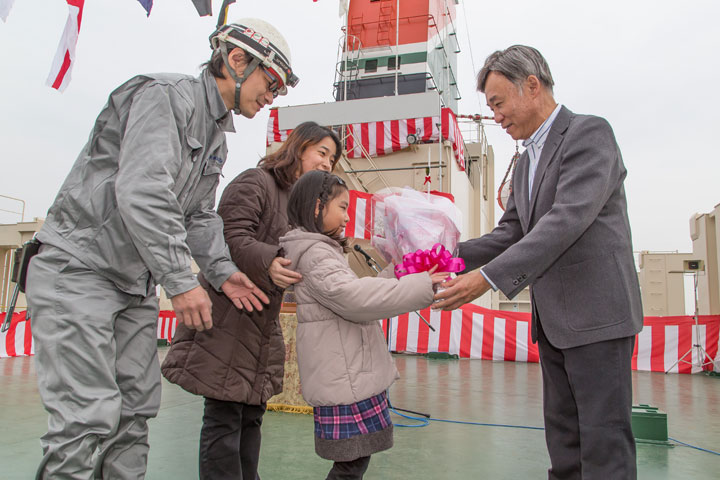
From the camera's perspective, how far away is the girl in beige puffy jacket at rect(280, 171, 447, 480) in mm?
1525

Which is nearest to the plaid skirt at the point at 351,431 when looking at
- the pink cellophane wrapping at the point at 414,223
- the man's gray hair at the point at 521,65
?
the pink cellophane wrapping at the point at 414,223

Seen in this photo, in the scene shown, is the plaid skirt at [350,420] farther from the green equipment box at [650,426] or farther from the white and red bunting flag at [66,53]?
the white and red bunting flag at [66,53]

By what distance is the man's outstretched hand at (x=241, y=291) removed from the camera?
62.5 inches

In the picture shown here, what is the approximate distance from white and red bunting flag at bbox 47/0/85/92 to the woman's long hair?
2.05 metres

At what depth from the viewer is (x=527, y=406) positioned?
4.41 metres

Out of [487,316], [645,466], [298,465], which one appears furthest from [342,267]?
[487,316]

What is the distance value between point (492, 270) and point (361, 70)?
13654mm

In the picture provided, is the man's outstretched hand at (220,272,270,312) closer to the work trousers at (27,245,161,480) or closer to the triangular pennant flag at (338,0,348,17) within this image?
the work trousers at (27,245,161,480)

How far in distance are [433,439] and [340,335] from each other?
73.6 inches

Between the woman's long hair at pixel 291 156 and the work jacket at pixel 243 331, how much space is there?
0.05m

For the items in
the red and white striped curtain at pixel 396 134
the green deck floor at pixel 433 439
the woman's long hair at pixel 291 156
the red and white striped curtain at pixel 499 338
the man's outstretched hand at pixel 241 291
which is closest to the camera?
the man's outstretched hand at pixel 241 291

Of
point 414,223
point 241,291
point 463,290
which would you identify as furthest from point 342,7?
point 463,290

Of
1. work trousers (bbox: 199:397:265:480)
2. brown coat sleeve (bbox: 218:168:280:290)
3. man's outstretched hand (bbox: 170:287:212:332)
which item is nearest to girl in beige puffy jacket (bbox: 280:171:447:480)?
brown coat sleeve (bbox: 218:168:280:290)

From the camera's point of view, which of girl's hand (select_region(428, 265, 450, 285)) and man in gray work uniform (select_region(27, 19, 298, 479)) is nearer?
man in gray work uniform (select_region(27, 19, 298, 479))
